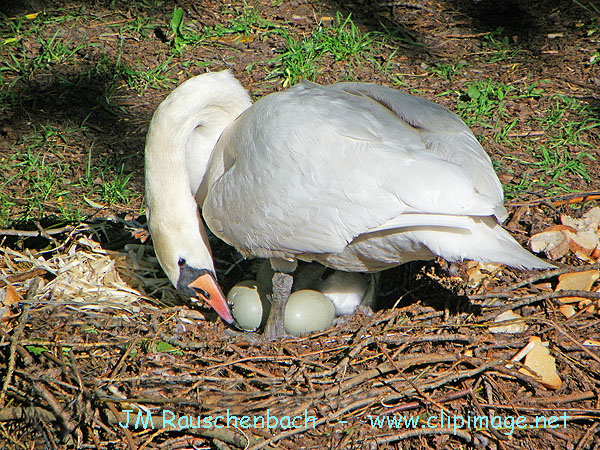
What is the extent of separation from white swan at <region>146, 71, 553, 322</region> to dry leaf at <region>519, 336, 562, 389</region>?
60cm

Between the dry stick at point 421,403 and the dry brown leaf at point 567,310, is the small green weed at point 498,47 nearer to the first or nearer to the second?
the dry brown leaf at point 567,310

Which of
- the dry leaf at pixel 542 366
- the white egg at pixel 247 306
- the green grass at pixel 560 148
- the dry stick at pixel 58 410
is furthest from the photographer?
the green grass at pixel 560 148

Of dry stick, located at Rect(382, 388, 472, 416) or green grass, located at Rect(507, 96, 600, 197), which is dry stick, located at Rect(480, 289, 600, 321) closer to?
dry stick, located at Rect(382, 388, 472, 416)

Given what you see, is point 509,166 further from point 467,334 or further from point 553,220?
point 467,334

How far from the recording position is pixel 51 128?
20.0 ft

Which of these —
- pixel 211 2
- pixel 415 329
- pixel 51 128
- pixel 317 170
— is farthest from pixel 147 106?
pixel 415 329

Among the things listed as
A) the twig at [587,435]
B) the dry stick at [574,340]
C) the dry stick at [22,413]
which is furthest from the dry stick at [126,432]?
the dry stick at [574,340]

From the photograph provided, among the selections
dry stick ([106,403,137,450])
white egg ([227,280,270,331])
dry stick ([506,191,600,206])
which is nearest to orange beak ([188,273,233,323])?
white egg ([227,280,270,331])

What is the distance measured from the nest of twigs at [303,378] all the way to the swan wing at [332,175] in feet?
2.28

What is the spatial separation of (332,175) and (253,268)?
157 centimetres

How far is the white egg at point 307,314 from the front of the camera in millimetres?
4391

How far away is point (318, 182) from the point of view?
3730 millimetres

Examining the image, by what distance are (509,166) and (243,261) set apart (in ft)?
7.40

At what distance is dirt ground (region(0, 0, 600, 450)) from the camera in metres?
A: 3.67
